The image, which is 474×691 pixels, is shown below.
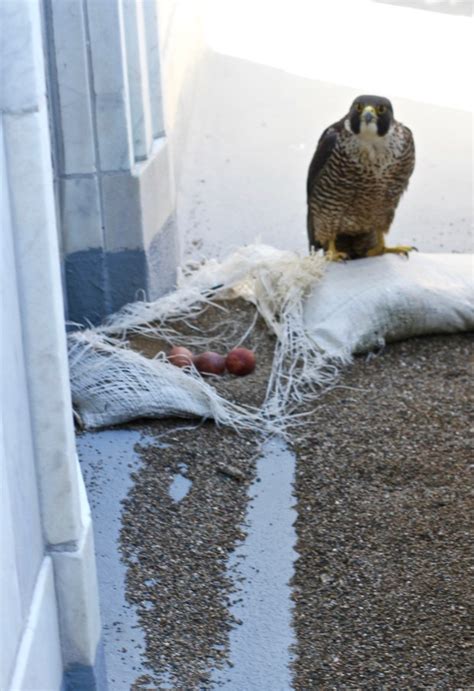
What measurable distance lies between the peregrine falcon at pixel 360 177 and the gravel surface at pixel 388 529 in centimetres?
60

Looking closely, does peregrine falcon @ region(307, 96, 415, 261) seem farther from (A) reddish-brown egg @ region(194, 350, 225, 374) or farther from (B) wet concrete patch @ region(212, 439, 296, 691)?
(B) wet concrete patch @ region(212, 439, 296, 691)

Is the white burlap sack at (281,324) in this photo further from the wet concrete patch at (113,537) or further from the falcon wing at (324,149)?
the falcon wing at (324,149)

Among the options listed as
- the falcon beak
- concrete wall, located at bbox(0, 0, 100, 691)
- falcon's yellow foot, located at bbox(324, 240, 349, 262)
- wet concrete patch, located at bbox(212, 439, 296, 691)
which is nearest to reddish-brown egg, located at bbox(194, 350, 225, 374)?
wet concrete patch, located at bbox(212, 439, 296, 691)

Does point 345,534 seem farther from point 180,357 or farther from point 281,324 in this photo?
point 281,324

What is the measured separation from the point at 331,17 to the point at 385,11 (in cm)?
37

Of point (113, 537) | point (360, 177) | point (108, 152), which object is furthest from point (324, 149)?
point (113, 537)

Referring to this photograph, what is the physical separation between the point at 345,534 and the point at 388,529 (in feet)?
0.35

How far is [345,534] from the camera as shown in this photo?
2820 millimetres

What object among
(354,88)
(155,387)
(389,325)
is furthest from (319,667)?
(354,88)

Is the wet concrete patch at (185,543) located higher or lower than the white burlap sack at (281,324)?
lower

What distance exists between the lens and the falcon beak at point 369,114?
392 cm

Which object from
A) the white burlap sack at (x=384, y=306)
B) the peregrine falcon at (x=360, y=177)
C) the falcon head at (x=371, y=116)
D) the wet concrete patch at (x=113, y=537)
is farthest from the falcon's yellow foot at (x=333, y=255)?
the wet concrete patch at (x=113, y=537)

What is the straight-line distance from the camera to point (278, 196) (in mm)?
5562

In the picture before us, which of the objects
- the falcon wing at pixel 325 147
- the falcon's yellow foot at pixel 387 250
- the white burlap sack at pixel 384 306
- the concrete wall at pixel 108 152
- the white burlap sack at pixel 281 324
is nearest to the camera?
the white burlap sack at pixel 281 324
